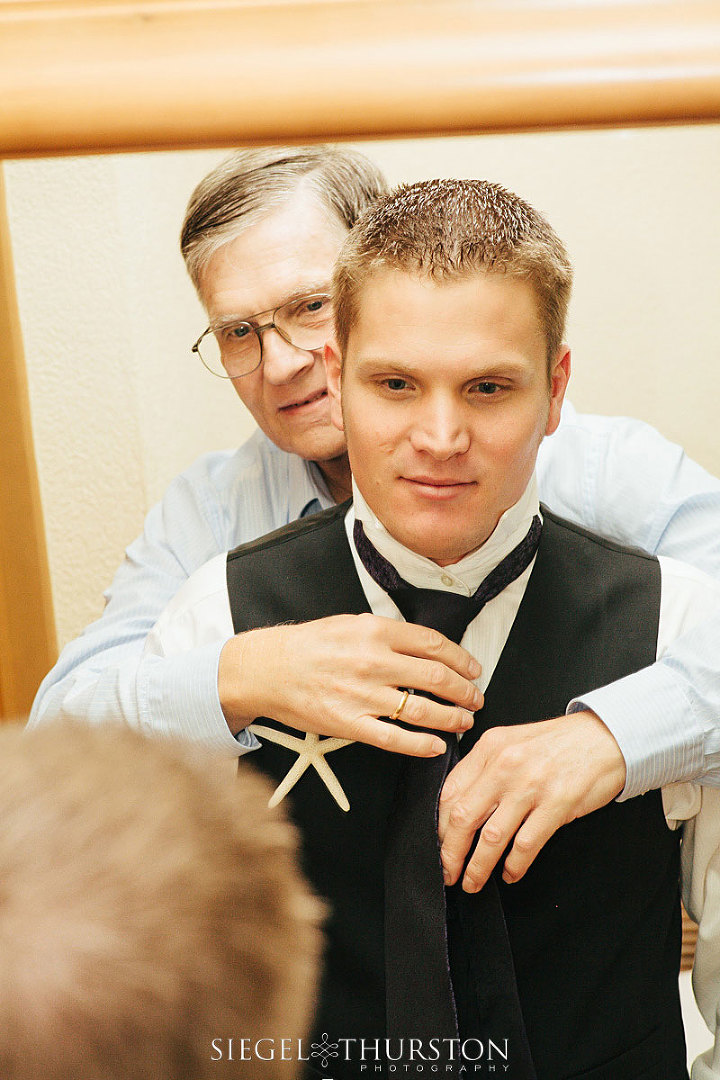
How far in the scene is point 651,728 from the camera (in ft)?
1.75

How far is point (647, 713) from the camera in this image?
0.54 m

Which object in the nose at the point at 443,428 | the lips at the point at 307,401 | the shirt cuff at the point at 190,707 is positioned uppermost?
the lips at the point at 307,401

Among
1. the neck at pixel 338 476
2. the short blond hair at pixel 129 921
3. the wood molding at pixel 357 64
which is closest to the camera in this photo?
the short blond hair at pixel 129 921

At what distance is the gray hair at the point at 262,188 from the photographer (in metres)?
0.55

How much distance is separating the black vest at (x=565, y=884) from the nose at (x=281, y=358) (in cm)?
20

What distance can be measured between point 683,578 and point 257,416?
0.92ft

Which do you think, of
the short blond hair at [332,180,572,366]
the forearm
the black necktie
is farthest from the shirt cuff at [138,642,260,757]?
the short blond hair at [332,180,572,366]

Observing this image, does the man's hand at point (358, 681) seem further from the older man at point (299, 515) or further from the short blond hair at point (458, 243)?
the short blond hair at point (458, 243)

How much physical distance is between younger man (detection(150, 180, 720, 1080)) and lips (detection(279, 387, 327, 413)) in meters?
0.06

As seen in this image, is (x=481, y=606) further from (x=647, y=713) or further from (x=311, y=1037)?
(x=311, y=1037)

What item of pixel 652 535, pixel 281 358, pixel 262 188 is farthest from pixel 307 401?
pixel 652 535

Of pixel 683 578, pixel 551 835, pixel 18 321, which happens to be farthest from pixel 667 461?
pixel 18 321

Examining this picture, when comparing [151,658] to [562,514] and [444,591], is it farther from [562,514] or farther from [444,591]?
[562,514]

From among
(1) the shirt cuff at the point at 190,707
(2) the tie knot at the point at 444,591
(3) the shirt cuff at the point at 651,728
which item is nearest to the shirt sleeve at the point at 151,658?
(1) the shirt cuff at the point at 190,707
